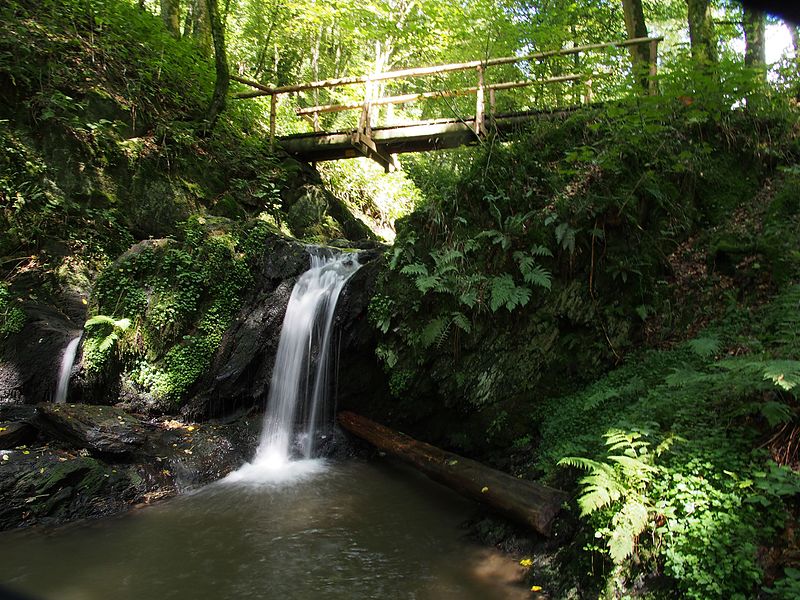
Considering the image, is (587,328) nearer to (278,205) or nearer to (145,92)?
(278,205)

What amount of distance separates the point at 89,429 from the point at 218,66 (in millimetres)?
9307

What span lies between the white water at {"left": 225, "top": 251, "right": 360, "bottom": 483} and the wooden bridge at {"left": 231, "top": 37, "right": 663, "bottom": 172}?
4.51 metres

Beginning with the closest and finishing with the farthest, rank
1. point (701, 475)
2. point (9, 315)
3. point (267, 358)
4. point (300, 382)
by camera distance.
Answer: point (701, 475) < point (300, 382) < point (267, 358) < point (9, 315)

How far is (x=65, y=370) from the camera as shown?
7.84 m

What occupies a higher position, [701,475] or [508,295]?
[508,295]

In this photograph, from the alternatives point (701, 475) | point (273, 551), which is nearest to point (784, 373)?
point (701, 475)

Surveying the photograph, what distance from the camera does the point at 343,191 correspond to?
1546cm

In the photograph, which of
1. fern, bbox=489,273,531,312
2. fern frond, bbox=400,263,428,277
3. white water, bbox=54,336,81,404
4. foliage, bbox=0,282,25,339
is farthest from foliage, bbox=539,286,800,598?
foliage, bbox=0,282,25,339

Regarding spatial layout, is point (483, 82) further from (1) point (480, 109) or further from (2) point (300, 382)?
(2) point (300, 382)

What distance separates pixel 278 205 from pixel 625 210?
29.0 ft

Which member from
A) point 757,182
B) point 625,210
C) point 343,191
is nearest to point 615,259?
point 625,210

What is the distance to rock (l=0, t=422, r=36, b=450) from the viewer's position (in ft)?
19.7

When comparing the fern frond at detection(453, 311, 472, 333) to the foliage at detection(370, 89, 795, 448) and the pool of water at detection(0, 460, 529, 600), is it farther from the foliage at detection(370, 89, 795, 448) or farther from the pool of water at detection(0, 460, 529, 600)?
the pool of water at detection(0, 460, 529, 600)

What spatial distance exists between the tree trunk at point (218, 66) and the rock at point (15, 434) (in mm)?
8663
